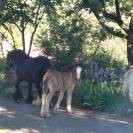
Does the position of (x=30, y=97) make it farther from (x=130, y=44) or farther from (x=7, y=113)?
(x=130, y=44)

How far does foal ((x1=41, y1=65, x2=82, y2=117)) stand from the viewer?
11.6 m

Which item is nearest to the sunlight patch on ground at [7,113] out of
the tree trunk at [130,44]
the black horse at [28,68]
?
the black horse at [28,68]

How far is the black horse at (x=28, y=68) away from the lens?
41.4 feet

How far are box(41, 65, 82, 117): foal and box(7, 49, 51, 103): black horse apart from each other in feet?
2.02

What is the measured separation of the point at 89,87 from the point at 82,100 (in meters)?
0.48

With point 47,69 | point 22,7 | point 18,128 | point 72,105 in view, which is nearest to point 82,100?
point 72,105

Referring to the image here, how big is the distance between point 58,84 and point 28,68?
1246 mm

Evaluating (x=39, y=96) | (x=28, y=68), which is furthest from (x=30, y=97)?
(x=28, y=68)

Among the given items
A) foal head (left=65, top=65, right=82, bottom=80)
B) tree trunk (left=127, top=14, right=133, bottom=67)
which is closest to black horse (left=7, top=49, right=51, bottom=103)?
foal head (left=65, top=65, right=82, bottom=80)

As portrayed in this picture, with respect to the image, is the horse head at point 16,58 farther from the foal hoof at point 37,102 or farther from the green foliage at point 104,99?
the green foliage at point 104,99

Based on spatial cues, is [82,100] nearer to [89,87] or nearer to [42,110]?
[89,87]

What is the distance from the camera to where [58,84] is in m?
11.9

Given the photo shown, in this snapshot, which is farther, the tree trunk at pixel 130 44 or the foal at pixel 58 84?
the tree trunk at pixel 130 44

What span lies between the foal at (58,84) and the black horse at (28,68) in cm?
62
